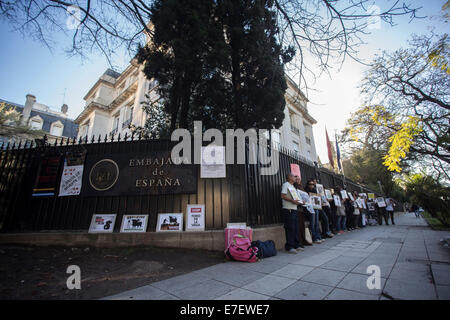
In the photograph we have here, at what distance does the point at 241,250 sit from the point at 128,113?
2078cm

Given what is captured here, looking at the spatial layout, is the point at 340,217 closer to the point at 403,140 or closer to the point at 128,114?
the point at 403,140

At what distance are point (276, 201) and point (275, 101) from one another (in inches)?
141

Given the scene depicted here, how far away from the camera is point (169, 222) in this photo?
4.90m

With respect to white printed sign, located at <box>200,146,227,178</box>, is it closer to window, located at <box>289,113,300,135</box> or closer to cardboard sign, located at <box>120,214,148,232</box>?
cardboard sign, located at <box>120,214,148,232</box>

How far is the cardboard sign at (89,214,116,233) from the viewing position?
493 centimetres

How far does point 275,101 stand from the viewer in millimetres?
6688

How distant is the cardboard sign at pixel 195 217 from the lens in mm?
4824

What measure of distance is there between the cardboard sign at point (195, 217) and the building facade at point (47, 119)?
28209 mm

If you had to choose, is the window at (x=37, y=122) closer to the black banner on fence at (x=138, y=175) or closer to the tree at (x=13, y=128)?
the tree at (x=13, y=128)

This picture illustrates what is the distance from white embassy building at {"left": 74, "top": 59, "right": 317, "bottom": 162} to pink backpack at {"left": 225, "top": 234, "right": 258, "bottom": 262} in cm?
1500

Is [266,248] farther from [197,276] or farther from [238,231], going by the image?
[197,276]

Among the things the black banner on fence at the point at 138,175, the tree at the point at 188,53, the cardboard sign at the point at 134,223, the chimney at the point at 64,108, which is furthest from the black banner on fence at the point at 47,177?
the chimney at the point at 64,108

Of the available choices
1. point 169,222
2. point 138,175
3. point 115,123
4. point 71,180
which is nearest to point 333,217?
point 169,222

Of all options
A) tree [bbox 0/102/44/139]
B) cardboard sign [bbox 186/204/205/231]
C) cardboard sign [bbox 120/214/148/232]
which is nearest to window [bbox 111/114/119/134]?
tree [bbox 0/102/44/139]
